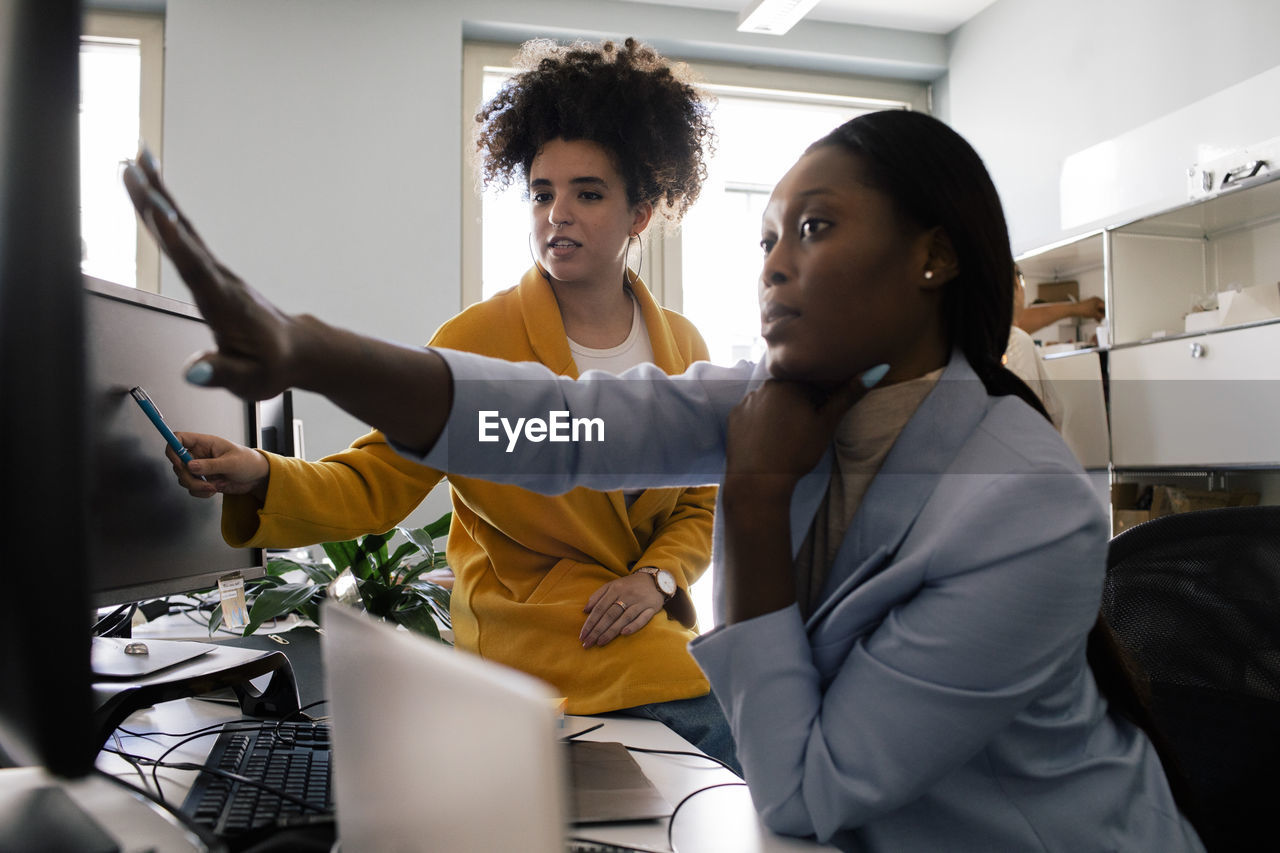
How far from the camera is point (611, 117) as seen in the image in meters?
1.35

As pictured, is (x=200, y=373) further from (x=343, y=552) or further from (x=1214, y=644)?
(x=343, y=552)

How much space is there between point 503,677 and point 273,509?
2.18ft

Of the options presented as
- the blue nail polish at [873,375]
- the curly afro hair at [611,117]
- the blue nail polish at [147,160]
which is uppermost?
the curly afro hair at [611,117]

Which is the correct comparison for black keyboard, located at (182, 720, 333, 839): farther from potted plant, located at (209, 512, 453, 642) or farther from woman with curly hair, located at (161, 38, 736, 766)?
potted plant, located at (209, 512, 453, 642)

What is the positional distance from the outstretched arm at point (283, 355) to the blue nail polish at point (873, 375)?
1.09 ft

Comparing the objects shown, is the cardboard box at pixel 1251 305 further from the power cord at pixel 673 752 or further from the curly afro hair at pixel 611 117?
the power cord at pixel 673 752

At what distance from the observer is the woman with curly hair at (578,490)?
98 cm

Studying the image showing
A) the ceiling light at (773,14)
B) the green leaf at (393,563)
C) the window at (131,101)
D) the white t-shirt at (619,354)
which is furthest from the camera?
the window at (131,101)

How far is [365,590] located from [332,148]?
309 cm

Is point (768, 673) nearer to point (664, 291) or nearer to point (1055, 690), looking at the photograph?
point (1055, 690)

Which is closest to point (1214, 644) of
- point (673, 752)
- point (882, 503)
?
Answer: point (882, 503)

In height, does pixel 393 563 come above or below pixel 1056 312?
below

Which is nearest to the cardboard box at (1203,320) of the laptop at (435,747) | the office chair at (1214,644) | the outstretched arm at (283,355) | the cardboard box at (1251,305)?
the cardboard box at (1251,305)

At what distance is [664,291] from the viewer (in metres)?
4.45
